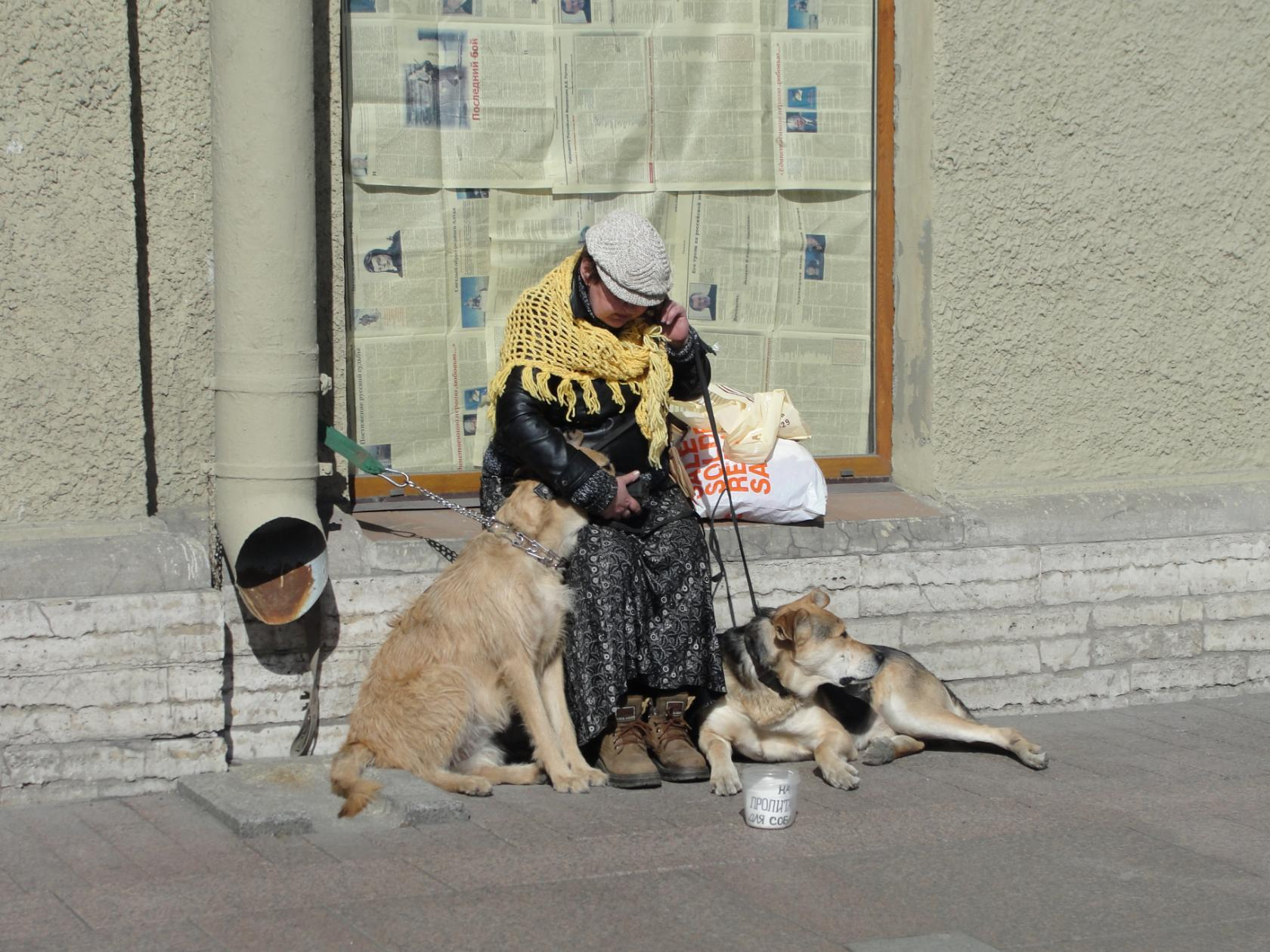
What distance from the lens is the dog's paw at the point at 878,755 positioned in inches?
216

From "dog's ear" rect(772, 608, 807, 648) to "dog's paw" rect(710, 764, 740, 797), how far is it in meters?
0.50

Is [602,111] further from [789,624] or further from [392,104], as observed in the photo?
[789,624]

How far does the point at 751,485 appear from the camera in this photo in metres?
5.91

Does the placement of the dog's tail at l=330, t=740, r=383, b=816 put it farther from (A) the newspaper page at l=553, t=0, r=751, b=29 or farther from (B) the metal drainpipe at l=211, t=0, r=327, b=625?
(A) the newspaper page at l=553, t=0, r=751, b=29

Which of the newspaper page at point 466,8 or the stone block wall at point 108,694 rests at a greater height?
the newspaper page at point 466,8

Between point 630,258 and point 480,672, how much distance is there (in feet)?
4.88

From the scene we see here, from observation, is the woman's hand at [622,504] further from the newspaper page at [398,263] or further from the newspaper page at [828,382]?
the newspaper page at [828,382]

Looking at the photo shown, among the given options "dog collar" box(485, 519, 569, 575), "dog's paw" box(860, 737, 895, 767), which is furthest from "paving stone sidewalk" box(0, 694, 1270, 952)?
"dog collar" box(485, 519, 569, 575)

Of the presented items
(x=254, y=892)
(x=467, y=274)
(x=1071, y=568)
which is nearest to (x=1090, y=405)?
(x=1071, y=568)

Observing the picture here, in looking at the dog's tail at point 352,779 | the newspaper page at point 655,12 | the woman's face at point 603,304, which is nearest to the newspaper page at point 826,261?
the newspaper page at point 655,12

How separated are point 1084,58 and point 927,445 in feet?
5.89

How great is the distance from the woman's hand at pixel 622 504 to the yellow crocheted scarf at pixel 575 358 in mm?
172

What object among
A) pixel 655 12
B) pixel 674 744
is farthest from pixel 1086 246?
pixel 674 744

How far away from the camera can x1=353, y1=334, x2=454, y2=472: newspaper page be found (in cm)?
593
